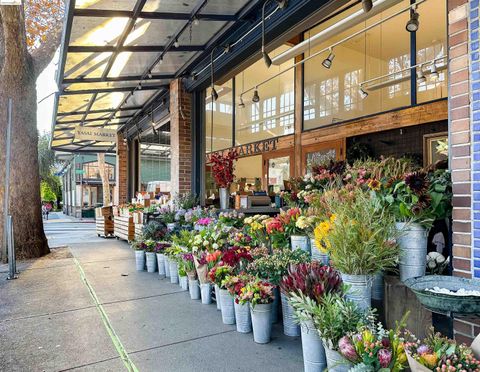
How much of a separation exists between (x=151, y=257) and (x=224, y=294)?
2.19 metres

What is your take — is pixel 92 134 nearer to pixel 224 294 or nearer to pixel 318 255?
pixel 224 294

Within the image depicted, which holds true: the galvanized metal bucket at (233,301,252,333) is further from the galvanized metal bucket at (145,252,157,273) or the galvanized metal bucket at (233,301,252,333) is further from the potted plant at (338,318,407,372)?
the galvanized metal bucket at (145,252,157,273)

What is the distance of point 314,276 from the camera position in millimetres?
2127

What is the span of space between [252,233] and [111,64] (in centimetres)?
354

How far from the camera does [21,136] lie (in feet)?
19.9

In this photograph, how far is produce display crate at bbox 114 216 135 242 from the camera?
7.16m

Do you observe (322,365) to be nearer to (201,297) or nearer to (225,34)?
(201,297)

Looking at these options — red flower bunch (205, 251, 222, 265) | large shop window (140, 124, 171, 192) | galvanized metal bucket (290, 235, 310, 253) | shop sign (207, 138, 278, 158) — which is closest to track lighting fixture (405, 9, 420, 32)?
galvanized metal bucket (290, 235, 310, 253)

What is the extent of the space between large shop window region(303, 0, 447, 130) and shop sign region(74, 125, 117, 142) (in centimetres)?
521

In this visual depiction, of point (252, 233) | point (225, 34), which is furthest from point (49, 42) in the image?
point (252, 233)

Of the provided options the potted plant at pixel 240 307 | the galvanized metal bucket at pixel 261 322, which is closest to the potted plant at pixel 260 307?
the galvanized metal bucket at pixel 261 322

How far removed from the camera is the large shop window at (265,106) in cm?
876

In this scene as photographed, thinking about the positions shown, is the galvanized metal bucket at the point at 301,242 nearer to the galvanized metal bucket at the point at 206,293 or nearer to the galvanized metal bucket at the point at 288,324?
the galvanized metal bucket at the point at 288,324

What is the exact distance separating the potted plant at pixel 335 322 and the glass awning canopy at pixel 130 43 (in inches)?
136
